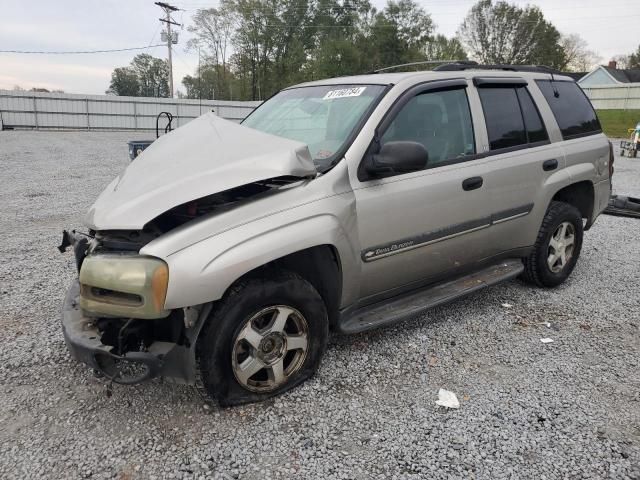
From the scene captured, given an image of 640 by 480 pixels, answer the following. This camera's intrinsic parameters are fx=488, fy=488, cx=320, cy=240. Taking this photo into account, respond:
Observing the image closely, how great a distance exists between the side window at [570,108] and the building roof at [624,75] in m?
56.4

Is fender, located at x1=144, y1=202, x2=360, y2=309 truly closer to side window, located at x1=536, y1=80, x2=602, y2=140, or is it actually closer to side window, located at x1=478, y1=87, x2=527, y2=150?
side window, located at x1=478, y1=87, x2=527, y2=150

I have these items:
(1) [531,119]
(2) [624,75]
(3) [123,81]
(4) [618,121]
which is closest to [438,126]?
(1) [531,119]

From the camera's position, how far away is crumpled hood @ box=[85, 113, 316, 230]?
2.39 meters

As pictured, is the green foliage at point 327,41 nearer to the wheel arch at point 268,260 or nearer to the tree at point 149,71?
the tree at point 149,71

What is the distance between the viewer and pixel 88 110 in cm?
2559

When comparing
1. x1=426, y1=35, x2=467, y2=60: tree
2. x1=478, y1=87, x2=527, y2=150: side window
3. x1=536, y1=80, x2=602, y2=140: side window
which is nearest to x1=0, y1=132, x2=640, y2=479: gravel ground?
x1=478, y1=87, x2=527, y2=150: side window

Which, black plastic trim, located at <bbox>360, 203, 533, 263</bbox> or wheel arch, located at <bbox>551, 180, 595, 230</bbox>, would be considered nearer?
black plastic trim, located at <bbox>360, 203, 533, 263</bbox>

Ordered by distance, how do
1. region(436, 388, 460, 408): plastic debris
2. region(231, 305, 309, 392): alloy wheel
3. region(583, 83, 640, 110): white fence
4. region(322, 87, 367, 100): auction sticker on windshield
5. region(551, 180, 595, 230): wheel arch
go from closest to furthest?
region(231, 305, 309, 392): alloy wheel, region(436, 388, 460, 408): plastic debris, region(322, 87, 367, 100): auction sticker on windshield, region(551, 180, 595, 230): wheel arch, region(583, 83, 640, 110): white fence

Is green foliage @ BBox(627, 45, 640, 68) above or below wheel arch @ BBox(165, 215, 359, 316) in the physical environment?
above

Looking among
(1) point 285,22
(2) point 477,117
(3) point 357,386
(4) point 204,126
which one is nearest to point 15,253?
(4) point 204,126

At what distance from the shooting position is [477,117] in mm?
3609

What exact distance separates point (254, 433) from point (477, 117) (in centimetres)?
266

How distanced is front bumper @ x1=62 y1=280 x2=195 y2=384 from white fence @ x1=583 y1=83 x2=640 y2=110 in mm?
43046

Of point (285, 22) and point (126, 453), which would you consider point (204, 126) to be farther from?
point (285, 22)
